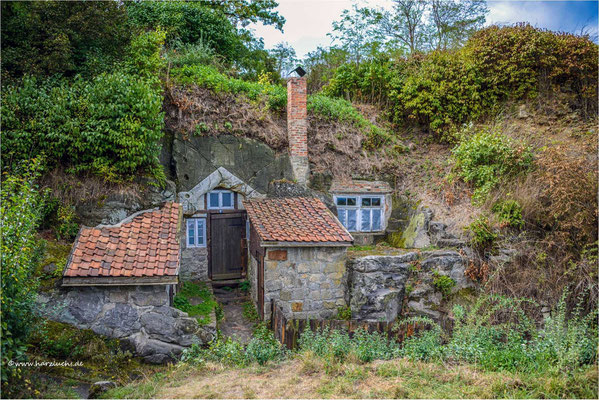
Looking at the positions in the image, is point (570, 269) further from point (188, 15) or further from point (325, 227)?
point (188, 15)

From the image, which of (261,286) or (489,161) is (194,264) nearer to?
(261,286)

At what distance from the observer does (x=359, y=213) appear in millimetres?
14055

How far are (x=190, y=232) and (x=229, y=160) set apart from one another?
263cm

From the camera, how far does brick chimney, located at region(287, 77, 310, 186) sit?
44.5 ft

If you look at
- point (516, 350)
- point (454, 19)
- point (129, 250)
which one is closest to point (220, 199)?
point (129, 250)

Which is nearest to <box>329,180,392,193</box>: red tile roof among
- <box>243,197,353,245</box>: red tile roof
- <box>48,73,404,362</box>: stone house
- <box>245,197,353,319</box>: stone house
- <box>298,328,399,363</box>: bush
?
<box>48,73,404,362</box>: stone house

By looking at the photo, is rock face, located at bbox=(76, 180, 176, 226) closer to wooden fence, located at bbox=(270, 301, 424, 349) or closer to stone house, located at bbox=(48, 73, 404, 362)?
stone house, located at bbox=(48, 73, 404, 362)

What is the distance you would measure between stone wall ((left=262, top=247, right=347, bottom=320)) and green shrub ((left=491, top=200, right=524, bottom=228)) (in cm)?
425

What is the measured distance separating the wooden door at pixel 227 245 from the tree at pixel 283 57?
10682mm

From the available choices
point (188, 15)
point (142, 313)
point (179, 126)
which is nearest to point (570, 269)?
point (142, 313)

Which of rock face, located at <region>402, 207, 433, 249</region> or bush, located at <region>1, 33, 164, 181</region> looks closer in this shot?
bush, located at <region>1, 33, 164, 181</region>

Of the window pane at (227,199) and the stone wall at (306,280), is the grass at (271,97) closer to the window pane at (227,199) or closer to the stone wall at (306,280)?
the window pane at (227,199)

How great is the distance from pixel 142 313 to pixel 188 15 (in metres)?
14.2

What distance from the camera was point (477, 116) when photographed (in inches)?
591
